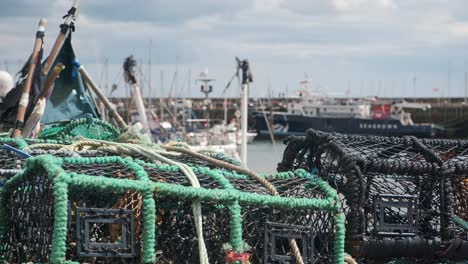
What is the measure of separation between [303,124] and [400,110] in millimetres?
8087

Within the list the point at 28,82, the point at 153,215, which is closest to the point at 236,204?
the point at 153,215

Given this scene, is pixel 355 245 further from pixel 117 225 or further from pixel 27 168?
pixel 27 168

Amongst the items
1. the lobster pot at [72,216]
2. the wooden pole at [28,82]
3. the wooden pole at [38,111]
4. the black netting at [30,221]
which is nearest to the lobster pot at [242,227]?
the lobster pot at [72,216]

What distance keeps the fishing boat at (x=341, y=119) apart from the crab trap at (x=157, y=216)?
5068 cm

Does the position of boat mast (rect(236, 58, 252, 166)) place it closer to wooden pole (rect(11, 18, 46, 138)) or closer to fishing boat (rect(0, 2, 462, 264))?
wooden pole (rect(11, 18, 46, 138))

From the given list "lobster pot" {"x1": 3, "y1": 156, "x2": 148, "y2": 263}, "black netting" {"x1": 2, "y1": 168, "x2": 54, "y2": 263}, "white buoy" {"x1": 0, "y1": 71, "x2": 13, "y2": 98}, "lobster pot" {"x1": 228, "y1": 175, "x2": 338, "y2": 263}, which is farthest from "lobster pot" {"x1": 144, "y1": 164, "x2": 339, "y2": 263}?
"white buoy" {"x1": 0, "y1": 71, "x2": 13, "y2": 98}

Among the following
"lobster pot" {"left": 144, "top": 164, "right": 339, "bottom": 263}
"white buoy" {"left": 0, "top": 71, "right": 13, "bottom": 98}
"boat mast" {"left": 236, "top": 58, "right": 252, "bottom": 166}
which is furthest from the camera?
"boat mast" {"left": 236, "top": 58, "right": 252, "bottom": 166}

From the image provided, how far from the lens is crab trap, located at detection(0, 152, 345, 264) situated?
3254 mm

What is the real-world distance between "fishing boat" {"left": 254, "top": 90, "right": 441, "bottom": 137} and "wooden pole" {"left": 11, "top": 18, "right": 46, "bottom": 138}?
160 ft

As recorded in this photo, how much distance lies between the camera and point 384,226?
4098mm

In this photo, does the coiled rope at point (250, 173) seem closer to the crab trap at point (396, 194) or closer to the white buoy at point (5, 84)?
the crab trap at point (396, 194)

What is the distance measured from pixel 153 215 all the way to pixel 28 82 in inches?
122

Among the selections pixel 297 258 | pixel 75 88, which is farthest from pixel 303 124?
pixel 297 258

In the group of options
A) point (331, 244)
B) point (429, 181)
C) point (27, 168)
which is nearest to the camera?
point (27, 168)
